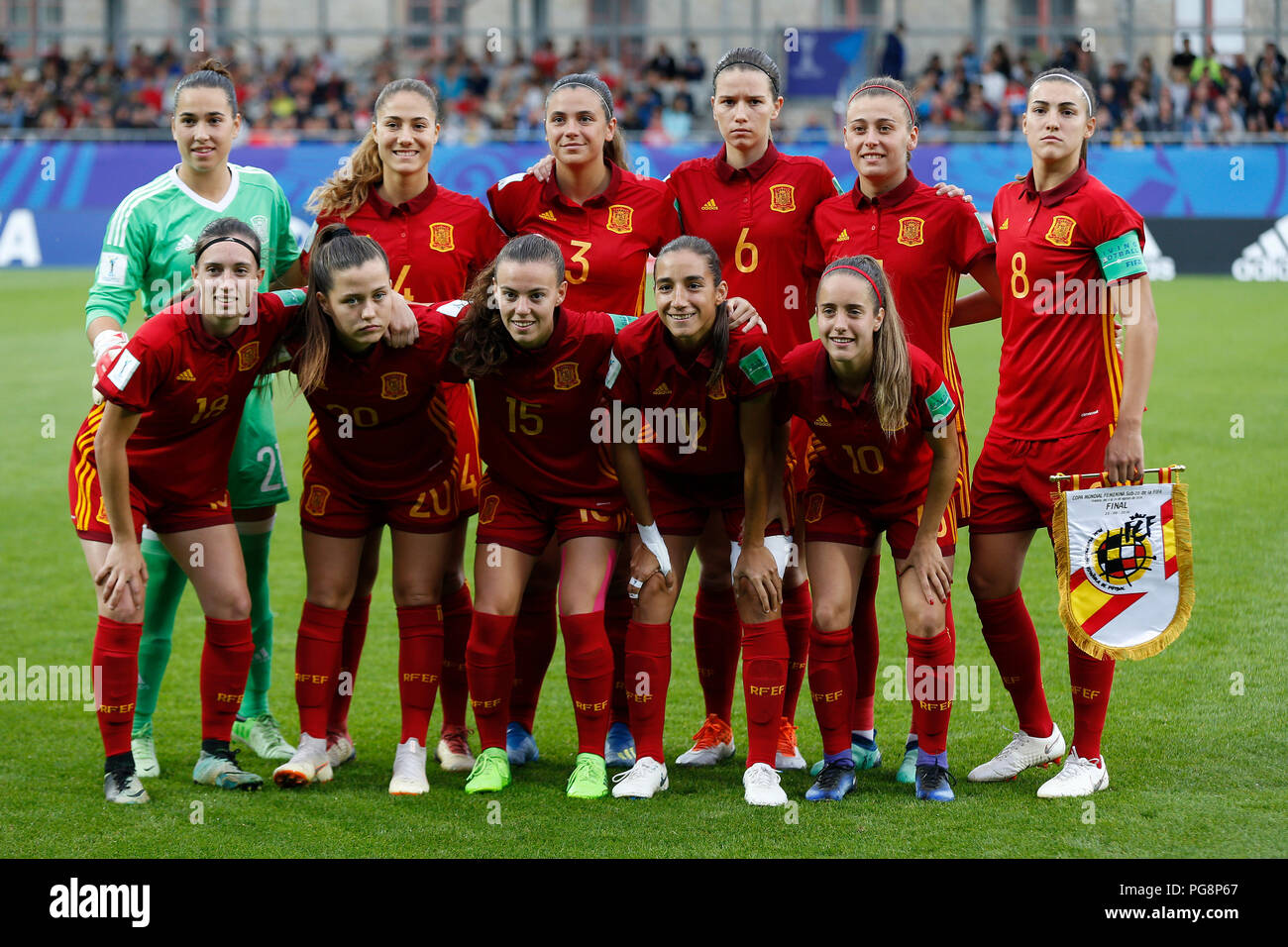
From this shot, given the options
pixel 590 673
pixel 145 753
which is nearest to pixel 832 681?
pixel 590 673

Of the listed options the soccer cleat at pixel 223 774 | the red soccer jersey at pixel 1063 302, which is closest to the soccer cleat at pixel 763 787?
the red soccer jersey at pixel 1063 302

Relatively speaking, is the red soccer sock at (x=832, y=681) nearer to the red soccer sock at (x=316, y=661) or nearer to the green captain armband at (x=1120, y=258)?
the green captain armband at (x=1120, y=258)

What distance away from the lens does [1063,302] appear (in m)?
4.58

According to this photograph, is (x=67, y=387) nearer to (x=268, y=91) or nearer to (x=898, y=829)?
(x=898, y=829)

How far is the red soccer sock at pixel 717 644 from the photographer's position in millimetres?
5051

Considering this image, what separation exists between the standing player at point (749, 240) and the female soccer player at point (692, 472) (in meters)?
0.28

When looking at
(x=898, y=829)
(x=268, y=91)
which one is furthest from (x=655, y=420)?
(x=268, y=91)

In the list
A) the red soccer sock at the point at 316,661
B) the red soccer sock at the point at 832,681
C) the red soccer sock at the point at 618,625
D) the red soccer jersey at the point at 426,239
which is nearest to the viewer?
the red soccer sock at the point at 832,681

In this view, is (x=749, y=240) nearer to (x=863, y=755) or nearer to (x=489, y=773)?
(x=863, y=755)

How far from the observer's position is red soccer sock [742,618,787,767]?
4629 millimetres

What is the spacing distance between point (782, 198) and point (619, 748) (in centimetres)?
200

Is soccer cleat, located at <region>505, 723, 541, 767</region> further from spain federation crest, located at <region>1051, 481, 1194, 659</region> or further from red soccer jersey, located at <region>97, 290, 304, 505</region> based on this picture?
spain federation crest, located at <region>1051, 481, 1194, 659</region>

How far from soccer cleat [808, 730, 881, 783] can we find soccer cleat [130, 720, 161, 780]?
2.22 meters

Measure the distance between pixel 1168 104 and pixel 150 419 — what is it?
22.0 m
